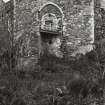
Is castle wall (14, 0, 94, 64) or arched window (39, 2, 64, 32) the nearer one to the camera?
arched window (39, 2, 64, 32)

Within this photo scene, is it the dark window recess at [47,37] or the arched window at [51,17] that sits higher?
the arched window at [51,17]

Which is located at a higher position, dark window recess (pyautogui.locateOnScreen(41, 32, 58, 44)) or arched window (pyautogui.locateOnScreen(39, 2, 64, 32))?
arched window (pyautogui.locateOnScreen(39, 2, 64, 32))

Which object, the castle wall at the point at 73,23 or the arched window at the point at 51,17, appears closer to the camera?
the arched window at the point at 51,17

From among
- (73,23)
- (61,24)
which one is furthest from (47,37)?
(73,23)

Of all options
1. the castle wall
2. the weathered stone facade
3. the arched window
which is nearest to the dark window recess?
the weathered stone facade

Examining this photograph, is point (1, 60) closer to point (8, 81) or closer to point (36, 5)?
point (8, 81)

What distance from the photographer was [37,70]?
29.0 ft

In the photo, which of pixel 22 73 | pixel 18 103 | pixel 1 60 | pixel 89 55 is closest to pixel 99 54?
pixel 89 55

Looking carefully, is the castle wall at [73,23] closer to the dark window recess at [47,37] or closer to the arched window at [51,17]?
the arched window at [51,17]

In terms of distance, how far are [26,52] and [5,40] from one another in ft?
6.30

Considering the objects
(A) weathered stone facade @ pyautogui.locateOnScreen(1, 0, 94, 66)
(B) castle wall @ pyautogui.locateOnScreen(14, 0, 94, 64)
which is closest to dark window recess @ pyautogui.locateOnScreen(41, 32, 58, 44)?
(A) weathered stone facade @ pyautogui.locateOnScreen(1, 0, 94, 66)

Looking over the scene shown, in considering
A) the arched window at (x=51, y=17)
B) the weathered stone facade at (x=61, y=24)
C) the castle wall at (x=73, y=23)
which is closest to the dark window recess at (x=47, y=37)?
the weathered stone facade at (x=61, y=24)

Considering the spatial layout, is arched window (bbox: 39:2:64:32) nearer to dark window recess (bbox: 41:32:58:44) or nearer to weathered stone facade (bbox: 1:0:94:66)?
weathered stone facade (bbox: 1:0:94:66)

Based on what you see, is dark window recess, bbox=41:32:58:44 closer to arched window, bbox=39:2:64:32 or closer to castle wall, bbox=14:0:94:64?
arched window, bbox=39:2:64:32
